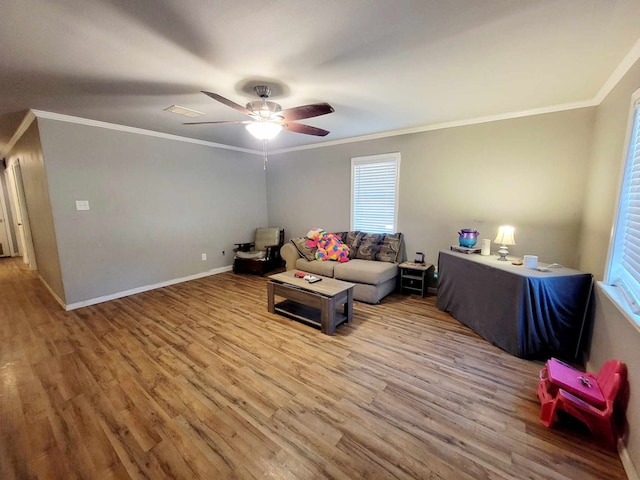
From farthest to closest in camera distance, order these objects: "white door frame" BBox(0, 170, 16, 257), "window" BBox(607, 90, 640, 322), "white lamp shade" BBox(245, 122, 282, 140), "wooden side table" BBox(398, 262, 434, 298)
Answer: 1. "white door frame" BBox(0, 170, 16, 257)
2. "wooden side table" BBox(398, 262, 434, 298)
3. "white lamp shade" BBox(245, 122, 282, 140)
4. "window" BBox(607, 90, 640, 322)

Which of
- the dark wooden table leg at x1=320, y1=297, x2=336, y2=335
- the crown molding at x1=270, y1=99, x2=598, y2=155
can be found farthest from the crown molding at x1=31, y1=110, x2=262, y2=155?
the dark wooden table leg at x1=320, y1=297, x2=336, y2=335

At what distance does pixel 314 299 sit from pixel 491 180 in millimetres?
2762

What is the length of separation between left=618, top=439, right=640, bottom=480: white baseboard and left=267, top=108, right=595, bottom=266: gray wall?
218cm

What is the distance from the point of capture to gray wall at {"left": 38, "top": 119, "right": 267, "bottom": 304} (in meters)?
3.39

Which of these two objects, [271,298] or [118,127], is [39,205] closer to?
[118,127]

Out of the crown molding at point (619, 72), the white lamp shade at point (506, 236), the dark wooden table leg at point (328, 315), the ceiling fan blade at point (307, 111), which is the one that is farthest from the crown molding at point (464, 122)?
the dark wooden table leg at point (328, 315)

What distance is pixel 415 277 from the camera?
12.8 ft

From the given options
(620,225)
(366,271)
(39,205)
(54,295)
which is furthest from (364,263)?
(39,205)

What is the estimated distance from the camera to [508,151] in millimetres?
3289

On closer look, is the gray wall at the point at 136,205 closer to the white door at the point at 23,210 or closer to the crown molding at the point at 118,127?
the crown molding at the point at 118,127

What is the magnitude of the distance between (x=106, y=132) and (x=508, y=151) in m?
5.32

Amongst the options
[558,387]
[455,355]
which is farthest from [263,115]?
[558,387]

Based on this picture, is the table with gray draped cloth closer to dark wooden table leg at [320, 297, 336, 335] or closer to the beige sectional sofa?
the beige sectional sofa

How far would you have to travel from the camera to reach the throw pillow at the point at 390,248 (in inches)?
162
